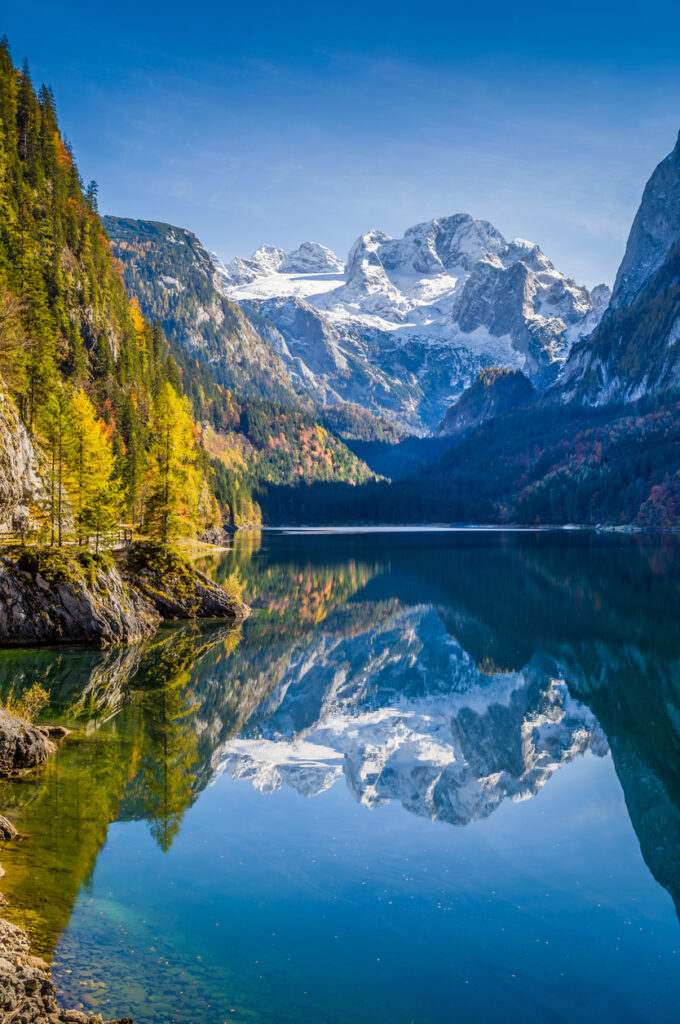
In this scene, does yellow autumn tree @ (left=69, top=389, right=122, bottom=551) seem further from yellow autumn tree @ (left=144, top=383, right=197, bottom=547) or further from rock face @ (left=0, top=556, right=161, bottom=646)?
yellow autumn tree @ (left=144, top=383, right=197, bottom=547)

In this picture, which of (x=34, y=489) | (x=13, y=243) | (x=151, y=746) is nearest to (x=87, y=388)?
(x=13, y=243)

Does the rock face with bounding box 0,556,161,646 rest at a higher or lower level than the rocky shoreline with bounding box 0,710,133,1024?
higher

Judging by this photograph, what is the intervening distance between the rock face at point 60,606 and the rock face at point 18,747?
1872 centimetres

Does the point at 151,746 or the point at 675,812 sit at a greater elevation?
the point at 675,812

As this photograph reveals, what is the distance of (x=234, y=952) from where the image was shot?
12953mm

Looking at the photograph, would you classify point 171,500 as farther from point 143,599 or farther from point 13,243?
point 13,243

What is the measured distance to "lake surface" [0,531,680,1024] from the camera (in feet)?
39.8

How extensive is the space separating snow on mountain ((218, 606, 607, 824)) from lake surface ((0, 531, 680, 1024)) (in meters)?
0.14

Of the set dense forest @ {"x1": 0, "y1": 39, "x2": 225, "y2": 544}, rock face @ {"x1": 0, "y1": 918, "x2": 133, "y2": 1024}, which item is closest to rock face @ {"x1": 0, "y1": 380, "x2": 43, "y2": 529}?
dense forest @ {"x1": 0, "y1": 39, "x2": 225, "y2": 544}

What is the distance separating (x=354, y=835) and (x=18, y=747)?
977cm

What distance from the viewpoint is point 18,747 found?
20.8m

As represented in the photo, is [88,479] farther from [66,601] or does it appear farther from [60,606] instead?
[60,606]

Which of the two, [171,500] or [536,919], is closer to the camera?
[536,919]

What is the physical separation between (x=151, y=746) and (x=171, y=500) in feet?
107
